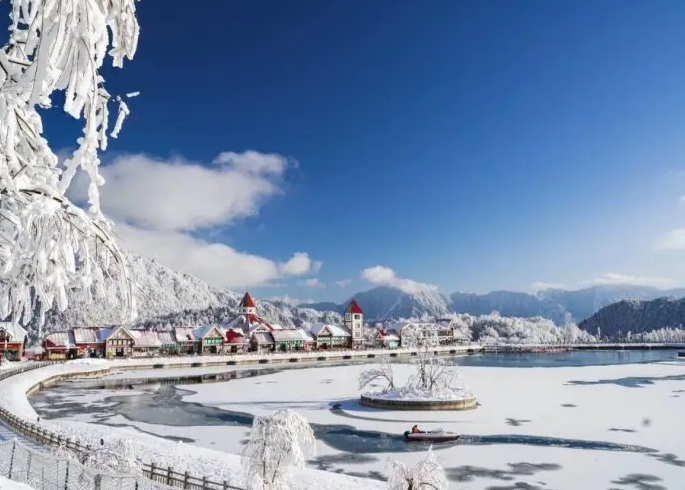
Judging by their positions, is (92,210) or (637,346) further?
(637,346)

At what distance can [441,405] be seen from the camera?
131 feet

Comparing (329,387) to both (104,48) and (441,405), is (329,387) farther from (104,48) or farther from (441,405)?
(104,48)

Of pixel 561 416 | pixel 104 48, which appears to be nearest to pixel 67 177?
pixel 104 48

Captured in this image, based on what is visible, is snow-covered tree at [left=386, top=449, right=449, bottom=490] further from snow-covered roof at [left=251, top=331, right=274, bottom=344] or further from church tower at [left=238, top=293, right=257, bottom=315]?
church tower at [left=238, top=293, right=257, bottom=315]

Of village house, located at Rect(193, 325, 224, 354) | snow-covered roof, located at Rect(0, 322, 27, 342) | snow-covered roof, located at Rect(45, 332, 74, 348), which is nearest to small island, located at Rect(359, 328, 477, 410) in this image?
snow-covered roof, located at Rect(0, 322, 27, 342)

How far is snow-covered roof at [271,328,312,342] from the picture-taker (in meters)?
117

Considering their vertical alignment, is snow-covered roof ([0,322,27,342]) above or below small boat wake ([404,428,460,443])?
above

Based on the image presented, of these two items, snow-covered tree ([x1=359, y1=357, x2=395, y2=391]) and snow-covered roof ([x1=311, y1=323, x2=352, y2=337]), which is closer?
snow-covered tree ([x1=359, y1=357, x2=395, y2=391])

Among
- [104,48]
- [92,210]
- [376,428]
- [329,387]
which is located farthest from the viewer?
[329,387]

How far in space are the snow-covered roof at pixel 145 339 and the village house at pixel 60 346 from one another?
9634 millimetres

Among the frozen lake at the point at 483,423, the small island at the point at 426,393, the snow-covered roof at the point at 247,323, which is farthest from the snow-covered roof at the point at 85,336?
the small island at the point at 426,393

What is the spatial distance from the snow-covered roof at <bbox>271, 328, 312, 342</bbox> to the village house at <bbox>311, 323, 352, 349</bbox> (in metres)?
5.17

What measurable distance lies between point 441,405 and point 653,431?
13.8 m

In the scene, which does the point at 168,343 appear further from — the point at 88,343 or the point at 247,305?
Answer: the point at 247,305
